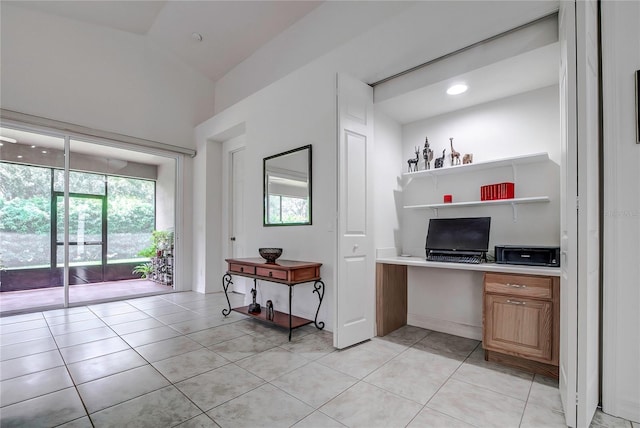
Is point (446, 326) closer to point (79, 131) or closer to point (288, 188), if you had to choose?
point (288, 188)

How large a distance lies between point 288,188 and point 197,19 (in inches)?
125

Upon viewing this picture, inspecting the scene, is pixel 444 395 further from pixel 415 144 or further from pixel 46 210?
pixel 46 210

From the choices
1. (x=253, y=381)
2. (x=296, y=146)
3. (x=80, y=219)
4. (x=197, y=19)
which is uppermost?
(x=197, y=19)

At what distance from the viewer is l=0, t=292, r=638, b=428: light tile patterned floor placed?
5.87 feet

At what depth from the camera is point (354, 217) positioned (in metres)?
2.95

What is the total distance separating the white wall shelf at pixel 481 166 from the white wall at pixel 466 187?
0.08 m

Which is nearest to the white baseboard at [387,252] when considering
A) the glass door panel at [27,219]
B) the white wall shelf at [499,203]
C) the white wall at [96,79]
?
the white wall shelf at [499,203]

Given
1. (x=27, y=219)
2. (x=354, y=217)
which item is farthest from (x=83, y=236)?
(x=354, y=217)

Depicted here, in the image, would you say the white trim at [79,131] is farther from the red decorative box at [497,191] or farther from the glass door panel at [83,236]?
the red decorative box at [497,191]

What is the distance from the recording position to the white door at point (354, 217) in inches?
111

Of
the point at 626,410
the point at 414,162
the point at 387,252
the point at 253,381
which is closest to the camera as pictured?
the point at 626,410

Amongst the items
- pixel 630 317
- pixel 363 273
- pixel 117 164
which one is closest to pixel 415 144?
pixel 363 273

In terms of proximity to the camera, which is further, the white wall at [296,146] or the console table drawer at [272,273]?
the white wall at [296,146]

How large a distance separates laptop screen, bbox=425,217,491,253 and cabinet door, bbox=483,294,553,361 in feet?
1.79
